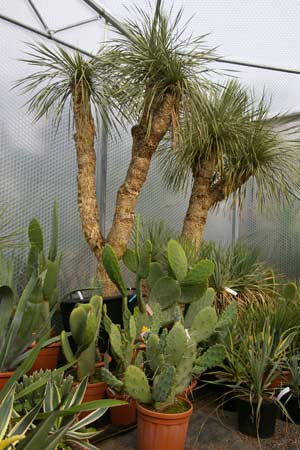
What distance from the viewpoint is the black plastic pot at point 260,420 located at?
196cm

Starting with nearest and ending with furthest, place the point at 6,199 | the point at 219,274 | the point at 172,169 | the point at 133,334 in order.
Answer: the point at 133,334 → the point at 6,199 → the point at 219,274 → the point at 172,169

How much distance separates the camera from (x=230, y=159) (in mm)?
3615

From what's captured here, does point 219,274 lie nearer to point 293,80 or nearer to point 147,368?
point 147,368

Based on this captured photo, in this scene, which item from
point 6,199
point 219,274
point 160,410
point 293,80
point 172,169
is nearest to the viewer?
point 160,410

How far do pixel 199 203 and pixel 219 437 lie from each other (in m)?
2.11

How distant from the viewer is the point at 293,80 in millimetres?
4566

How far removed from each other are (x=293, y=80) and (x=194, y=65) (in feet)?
7.48

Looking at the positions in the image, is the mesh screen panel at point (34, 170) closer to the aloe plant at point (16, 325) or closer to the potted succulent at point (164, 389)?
the aloe plant at point (16, 325)

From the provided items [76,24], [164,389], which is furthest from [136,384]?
[76,24]

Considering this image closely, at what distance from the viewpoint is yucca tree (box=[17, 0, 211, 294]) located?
274 centimetres

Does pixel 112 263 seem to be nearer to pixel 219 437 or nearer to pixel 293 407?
pixel 219 437

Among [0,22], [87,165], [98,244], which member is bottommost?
[98,244]

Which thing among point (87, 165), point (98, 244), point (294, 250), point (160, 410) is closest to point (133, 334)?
point (160, 410)

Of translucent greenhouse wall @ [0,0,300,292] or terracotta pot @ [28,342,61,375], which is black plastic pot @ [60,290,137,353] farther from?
translucent greenhouse wall @ [0,0,300,292]
